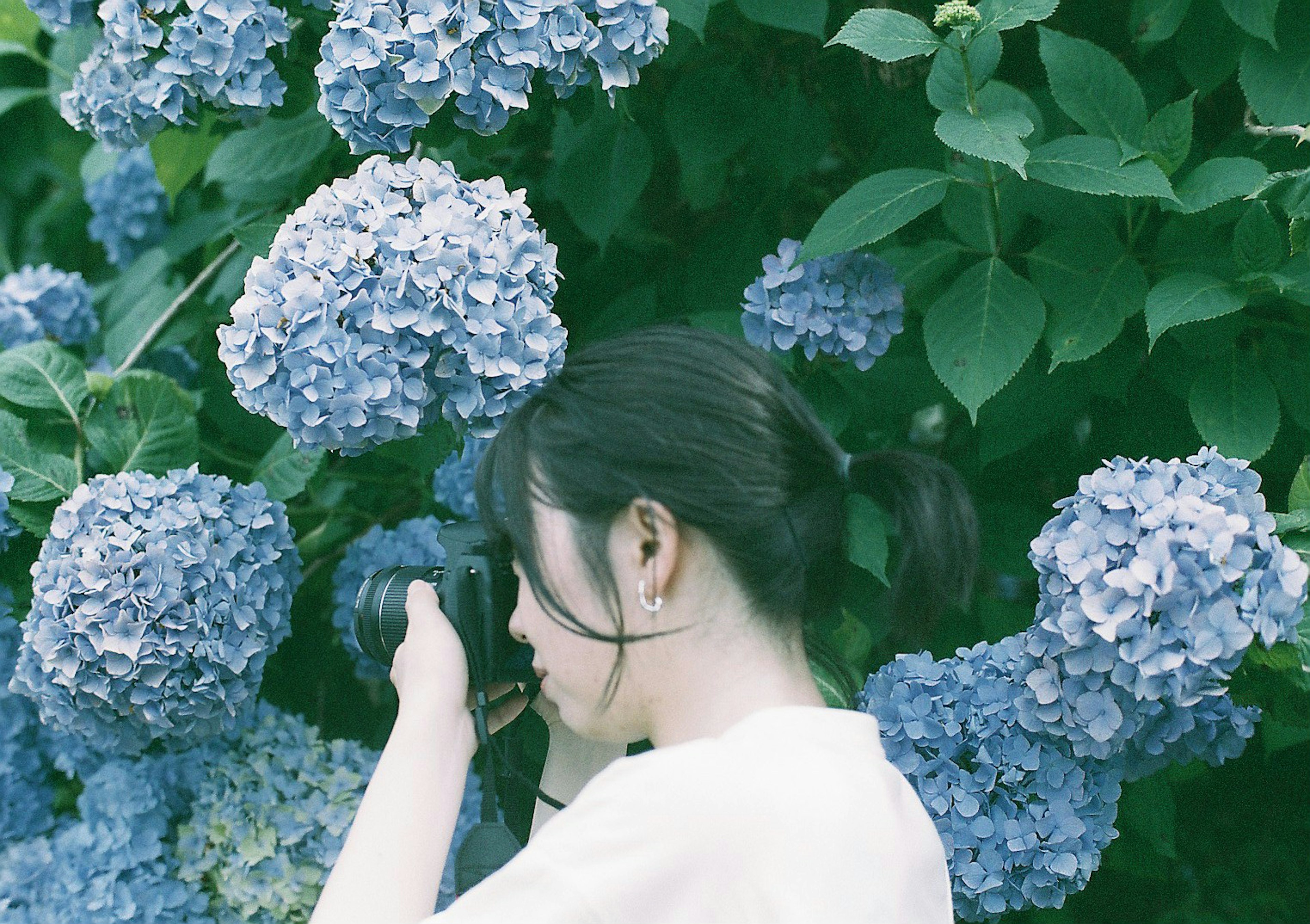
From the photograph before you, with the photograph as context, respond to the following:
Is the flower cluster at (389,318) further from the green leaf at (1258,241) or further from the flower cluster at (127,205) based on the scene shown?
the flower cluster at (127,205)

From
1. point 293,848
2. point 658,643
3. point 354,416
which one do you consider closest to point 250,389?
point 354,416

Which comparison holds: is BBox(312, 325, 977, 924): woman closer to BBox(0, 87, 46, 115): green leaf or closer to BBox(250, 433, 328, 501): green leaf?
BBox(250, 433, 328, 501): green leaf

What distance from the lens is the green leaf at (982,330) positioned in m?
1.41

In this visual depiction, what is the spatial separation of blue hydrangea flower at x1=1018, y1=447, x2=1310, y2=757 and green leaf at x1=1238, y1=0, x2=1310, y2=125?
0.52m

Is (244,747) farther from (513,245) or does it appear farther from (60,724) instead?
(513,245)

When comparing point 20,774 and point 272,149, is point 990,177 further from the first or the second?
point 20,774

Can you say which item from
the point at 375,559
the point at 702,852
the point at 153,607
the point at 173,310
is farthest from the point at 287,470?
the point at 702,852

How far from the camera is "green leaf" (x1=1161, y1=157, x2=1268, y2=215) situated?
4.50ft

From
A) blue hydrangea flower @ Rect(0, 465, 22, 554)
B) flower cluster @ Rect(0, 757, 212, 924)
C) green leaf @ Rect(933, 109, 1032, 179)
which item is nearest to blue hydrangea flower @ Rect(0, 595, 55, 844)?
flower cluster @ Rect(0, 757, 212, 924)

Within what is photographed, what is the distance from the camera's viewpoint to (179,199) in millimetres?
2395

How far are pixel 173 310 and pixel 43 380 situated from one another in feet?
0.96

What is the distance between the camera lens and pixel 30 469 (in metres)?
1.65

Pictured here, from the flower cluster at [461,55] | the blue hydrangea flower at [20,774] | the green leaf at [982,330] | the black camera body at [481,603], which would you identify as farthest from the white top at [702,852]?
the blue hydrangea flower at [20,774]

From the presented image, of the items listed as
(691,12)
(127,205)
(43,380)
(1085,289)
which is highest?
(691,12)
